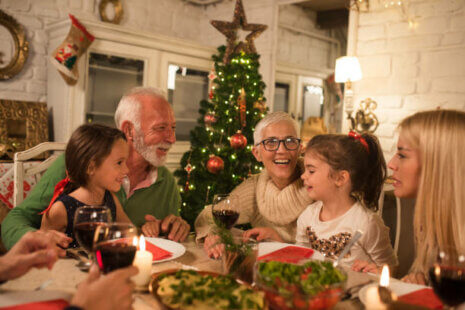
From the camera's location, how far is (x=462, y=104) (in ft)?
11.3

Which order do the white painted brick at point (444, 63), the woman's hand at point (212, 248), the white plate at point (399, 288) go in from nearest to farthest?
the white plate at point (399, 288) → the woman's hand at point (212, 248) → the white painted brick at point (444, 63)

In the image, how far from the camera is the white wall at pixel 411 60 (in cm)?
349

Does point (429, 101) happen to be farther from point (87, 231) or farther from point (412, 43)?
point (87, 231)

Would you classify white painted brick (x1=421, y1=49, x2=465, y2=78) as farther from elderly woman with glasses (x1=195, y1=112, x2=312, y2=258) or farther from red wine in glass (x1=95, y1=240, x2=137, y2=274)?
red wine in glass (x1=95, y1=240, x2=137, y2=274)

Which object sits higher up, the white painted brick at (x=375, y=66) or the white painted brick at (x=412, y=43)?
the white painted brick at (x=412, y=43)

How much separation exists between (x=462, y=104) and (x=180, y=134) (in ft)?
9.00

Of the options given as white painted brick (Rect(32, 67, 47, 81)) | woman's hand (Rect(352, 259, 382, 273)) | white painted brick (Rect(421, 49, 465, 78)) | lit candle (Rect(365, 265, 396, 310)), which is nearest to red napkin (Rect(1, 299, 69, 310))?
lit candle (Rect(365, 265, 396, 310))

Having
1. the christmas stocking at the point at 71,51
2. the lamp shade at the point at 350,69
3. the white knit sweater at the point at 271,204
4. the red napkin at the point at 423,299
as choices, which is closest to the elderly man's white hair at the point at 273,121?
the white knit sweater at the point at 271,204

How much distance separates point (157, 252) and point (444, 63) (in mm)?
3268

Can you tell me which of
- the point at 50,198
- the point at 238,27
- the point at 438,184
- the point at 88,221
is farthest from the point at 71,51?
the point at 438,184

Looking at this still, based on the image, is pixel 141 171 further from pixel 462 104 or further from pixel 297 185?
pixel 462 104

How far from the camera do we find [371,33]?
397 centimetres

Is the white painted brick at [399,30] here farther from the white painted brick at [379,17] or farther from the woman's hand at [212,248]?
the woman's hand at [212,248]

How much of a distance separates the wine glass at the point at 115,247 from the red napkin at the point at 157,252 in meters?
0.30
